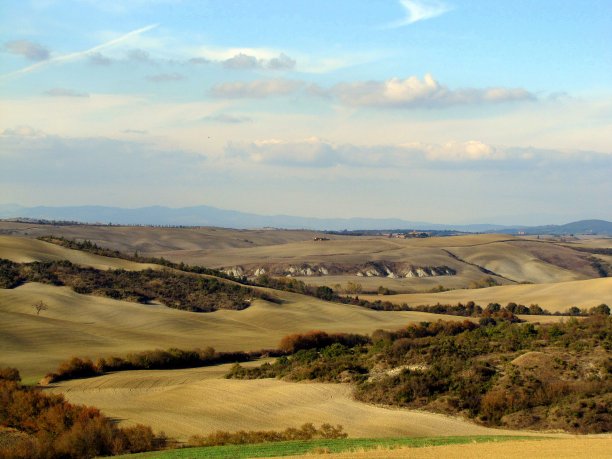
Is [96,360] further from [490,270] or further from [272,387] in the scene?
[490,270]

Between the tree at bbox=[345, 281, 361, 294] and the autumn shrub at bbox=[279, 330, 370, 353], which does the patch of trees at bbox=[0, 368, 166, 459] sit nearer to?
the autumn shrub at bbox=[279, 330, 370, 353]

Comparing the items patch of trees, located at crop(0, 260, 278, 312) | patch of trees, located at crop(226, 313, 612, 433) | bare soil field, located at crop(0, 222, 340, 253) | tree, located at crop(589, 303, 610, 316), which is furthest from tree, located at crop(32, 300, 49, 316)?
bare soil field, located at crop(0, 222, 340, 253)

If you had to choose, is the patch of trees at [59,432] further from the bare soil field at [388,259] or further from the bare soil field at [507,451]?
the bare soil field at [388,259]

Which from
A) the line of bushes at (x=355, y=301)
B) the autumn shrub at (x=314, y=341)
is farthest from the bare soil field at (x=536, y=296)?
the autumn shrub at (x=314, y=341)

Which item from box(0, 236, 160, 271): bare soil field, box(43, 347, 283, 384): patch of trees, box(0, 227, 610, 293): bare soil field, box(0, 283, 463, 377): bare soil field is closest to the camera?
box(43, 347, 283, 384): patch of trees

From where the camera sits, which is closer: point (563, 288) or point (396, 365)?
Answer: point (396, 365)

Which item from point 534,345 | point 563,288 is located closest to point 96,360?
point 534,345
